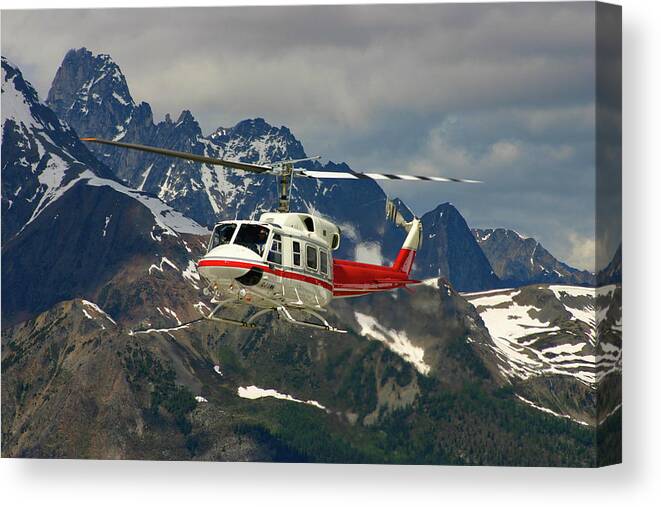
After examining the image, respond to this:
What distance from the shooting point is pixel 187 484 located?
51.8m

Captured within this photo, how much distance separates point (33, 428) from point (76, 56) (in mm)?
18222

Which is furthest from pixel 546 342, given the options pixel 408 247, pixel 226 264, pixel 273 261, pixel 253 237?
pixel 226 264

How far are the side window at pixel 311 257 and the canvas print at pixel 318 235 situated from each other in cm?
6

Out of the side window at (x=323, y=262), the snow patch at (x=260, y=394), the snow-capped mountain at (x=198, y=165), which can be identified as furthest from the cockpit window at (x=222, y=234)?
the snow patch at (x=260, y=394)

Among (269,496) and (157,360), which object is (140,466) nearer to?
(269,496)

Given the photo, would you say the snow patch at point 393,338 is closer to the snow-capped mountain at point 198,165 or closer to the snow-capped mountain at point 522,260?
the snow-capped mountain at point 198,165

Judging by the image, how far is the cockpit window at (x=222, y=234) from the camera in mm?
40856

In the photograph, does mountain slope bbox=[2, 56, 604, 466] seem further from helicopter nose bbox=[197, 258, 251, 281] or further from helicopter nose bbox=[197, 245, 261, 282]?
helicopter nose bbox=[197, 258, 251, 281]

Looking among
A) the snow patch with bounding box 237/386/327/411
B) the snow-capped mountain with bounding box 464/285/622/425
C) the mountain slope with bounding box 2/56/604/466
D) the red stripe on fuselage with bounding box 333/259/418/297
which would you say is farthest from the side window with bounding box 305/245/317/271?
the snow patch with bounding box 237/386/327/411

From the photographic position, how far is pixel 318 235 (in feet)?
142

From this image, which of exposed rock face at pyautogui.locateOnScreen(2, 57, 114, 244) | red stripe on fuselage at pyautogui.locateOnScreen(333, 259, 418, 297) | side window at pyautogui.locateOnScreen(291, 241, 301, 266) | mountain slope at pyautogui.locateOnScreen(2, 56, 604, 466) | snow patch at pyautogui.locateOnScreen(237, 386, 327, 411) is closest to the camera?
side window at pyautogui.locateOnScreen(291, 241, 301, 266)

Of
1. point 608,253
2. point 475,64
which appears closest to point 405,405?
point 475,64

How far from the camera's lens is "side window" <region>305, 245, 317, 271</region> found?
42438 millimetres

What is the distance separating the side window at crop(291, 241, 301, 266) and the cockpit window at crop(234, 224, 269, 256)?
1024 mm
